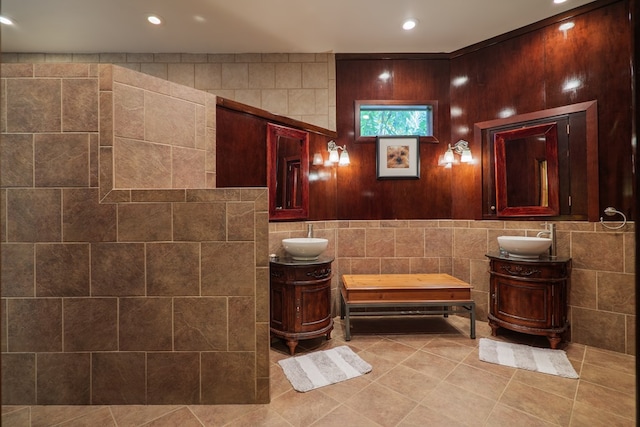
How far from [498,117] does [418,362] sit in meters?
2.65

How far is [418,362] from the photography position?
102 inches

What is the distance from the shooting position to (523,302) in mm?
2828

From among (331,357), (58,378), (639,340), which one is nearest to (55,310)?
(58,378)

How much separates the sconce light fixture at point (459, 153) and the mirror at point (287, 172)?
62.6 inches

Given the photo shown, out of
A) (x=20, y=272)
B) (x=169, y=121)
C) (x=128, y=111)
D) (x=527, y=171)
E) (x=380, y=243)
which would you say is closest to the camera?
(x=20, y=272)

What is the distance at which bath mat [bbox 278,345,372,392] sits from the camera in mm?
2326

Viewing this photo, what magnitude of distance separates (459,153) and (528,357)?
2.13 metres

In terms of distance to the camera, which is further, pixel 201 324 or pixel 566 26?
pixel 566 26

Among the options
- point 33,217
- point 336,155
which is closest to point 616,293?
point 336,155

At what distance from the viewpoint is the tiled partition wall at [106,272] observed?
6.78ft

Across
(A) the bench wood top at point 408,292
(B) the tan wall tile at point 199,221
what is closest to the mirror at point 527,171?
(A) the bench wood top at point 408,292

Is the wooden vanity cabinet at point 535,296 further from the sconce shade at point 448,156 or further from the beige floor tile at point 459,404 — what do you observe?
the sconce shade at point 448,156

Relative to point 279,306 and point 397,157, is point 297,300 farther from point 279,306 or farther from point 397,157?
point 397,157

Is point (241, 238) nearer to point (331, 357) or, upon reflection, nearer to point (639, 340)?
point (331, 357)
